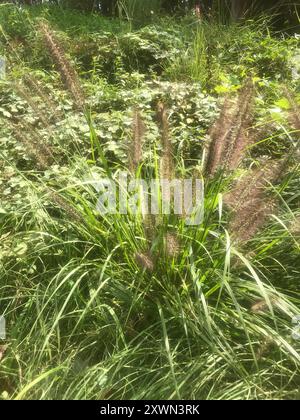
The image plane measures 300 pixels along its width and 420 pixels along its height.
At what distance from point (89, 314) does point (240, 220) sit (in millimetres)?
665

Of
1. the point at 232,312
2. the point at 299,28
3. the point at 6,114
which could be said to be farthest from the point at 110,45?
the point at 232,312
